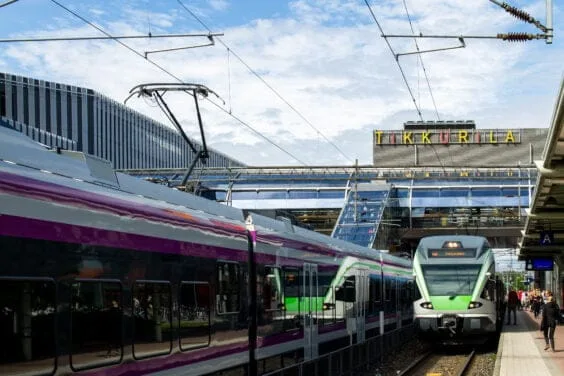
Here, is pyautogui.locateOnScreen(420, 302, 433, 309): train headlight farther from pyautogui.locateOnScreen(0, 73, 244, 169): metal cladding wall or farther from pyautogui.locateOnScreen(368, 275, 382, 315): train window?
pyautogui.locateOnScreen(0, 73, 244, 169): metal cladding wall

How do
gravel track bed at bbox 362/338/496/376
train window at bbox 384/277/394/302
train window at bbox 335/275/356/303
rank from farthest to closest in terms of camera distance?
train window at bbox 384/277/394/302
gravel track bed at bbox 362/338/496/376
train window at bbox 335/275/356/303

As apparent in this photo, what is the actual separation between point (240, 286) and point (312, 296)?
4.69m

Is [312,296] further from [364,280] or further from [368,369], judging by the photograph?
[364,280]

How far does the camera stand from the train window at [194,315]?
30.1 feet

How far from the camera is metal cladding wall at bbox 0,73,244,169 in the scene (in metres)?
58.9

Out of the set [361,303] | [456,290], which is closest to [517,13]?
[361,303]

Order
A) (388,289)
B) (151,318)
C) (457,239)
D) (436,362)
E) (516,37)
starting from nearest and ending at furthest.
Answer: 1. (151,318)
2. (516,37)
3. (436,362)
4. (457,239)
5. (388,289)

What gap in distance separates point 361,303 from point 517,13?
11657 millimetres

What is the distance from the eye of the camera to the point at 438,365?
22.8 m

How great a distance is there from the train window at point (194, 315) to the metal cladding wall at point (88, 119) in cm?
4772

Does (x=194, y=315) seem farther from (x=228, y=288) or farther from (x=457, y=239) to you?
(x=457, y=239)

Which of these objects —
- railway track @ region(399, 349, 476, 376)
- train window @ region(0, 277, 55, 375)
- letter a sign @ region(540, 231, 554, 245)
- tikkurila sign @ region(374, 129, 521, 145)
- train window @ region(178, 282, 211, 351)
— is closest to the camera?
train window @ region(0, 277, 55, 375)

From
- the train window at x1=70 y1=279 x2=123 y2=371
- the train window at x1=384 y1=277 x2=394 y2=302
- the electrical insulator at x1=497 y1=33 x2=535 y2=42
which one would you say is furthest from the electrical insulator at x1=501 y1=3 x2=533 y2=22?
the train window at x1=384 y1=277 x2=394 y2=302

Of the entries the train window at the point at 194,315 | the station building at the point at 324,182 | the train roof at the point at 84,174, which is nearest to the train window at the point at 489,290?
the train roof at the point at 84,174
